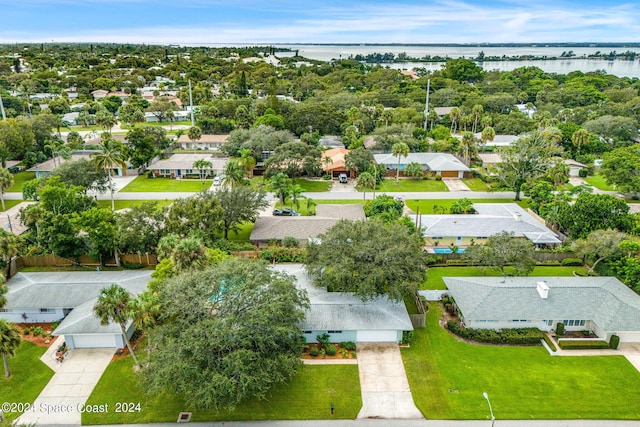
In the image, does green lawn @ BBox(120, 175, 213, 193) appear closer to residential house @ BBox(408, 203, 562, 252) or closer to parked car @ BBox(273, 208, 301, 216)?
parked car @ BBox(273, 208, 301, 216)

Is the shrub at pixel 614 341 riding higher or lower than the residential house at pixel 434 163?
lower

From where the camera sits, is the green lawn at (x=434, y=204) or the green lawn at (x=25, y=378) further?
the green lawn at (x=434, y=204)

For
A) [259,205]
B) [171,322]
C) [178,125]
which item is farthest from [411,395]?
[178,125]

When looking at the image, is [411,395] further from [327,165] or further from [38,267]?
[327,165]

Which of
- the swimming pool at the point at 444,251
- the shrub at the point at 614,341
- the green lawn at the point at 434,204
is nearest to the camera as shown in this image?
the shrub at the point at 614,341

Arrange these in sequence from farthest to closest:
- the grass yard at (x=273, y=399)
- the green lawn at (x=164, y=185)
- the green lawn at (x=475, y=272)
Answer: the green lawn at (x=164, y=185), the green lawn at (x=475, y=272), the grass yard at (x=273, y=399)

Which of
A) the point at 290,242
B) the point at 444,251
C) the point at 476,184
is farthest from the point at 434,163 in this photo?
the point at 290,242

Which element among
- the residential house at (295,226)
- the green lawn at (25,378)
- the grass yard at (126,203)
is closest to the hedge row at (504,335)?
the residential house at (295,226)

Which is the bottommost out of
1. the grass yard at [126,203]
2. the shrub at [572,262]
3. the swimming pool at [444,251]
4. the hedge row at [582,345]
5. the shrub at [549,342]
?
the shrub at [549,342]

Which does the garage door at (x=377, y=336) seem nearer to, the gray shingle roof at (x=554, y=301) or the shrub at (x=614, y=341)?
the gray shingle roof at (x=554, y=301)

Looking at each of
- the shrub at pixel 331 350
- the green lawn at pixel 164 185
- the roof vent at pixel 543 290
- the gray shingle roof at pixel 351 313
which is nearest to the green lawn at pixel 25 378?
the gray shingle roof at pixel 351 313
